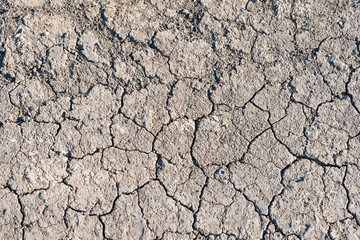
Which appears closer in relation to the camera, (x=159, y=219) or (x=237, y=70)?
(x=159, y=219)

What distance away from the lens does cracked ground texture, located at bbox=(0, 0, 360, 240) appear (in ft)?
9.36

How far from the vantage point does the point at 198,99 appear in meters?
3.05

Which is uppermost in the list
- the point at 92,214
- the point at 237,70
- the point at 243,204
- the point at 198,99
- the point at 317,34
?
the point at 317,34

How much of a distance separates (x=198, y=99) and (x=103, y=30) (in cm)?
100

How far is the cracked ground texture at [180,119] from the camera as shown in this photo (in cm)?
285

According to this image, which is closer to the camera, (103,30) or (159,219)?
(159,219)

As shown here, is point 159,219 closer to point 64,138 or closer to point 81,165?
point 81,165

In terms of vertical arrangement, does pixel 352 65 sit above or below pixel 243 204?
above

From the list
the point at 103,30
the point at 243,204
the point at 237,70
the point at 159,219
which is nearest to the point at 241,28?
the point at 237,70

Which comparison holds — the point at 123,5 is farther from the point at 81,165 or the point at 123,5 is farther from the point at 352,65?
the point at 352,65

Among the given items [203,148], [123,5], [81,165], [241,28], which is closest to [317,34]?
[241,28]

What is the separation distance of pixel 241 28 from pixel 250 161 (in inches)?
44.5

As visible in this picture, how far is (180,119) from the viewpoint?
9.88ft

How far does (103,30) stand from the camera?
10.3ft
